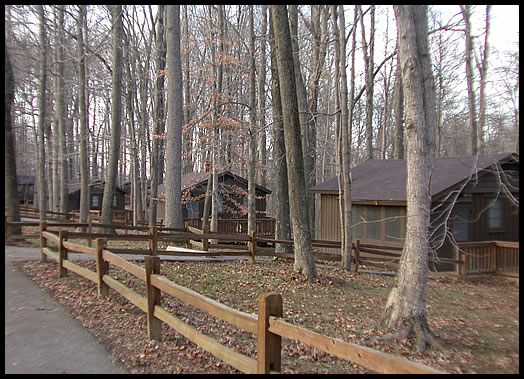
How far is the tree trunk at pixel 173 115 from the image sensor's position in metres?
14.4

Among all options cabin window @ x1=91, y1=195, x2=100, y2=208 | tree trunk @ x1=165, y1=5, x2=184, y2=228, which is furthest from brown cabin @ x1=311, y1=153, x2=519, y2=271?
cabin window @ x1=91, y1=195, x2=100, y2=208

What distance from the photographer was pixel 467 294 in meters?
10.3

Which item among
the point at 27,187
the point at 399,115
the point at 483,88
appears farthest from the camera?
the point at 27,187

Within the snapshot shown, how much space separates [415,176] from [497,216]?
11696 mm

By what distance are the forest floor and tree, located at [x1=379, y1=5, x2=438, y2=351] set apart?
42cm

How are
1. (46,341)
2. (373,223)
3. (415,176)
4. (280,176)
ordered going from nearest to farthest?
(46,341) < (415,176) < (280,176) < (373,223)

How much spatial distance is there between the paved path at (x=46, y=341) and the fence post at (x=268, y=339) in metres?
1.81

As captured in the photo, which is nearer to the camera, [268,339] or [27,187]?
[268,339]

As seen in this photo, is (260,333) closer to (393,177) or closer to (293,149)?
(293,149)

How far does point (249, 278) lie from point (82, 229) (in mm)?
9395

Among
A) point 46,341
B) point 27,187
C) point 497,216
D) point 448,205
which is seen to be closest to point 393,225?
point 448,205

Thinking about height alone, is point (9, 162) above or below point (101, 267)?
above

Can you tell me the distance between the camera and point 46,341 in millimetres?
4793
